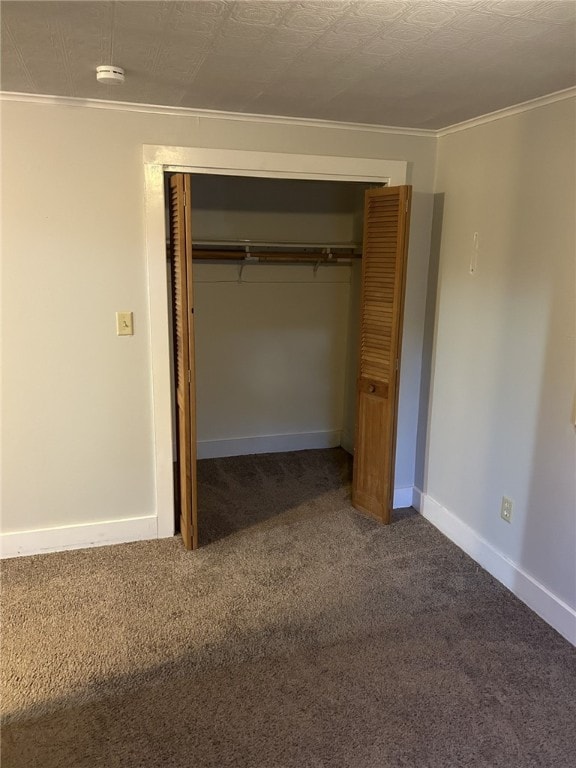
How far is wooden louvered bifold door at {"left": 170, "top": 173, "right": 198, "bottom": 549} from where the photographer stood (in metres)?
2.64

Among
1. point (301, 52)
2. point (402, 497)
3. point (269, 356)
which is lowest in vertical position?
point (402, 497)

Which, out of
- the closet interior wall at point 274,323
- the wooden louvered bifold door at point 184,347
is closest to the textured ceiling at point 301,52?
the wooden louvered bifold door at point 184,347

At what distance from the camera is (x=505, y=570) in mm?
2758

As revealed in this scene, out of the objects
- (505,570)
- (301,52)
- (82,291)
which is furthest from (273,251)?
(505,570)

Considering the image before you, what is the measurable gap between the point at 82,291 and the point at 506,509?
2.27m

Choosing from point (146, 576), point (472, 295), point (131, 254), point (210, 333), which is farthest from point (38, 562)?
point (472, 295)

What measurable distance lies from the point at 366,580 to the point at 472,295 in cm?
151

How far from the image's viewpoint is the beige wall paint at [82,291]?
2613mm

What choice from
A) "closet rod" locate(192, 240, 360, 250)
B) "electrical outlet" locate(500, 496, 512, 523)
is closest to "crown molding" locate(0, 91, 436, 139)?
"closet rod" locate(192, 240, 360, 250)

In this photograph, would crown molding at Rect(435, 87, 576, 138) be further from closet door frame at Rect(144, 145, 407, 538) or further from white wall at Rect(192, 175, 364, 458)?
white wall at Rect(192, 175, 364, 458)

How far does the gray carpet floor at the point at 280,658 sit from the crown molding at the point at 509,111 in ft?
7.05

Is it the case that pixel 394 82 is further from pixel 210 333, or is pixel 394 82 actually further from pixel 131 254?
pixel 210 333

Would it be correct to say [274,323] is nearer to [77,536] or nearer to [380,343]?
[380,343]

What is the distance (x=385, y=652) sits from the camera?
230 cm
